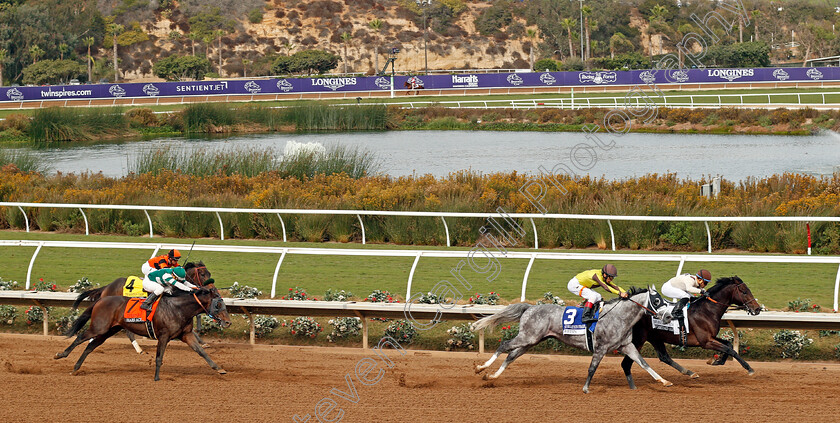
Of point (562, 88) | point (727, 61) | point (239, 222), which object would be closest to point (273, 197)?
point (239, 222)

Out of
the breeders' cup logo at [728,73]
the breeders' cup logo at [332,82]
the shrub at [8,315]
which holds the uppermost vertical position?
the breeders' cup logo at [332,82]

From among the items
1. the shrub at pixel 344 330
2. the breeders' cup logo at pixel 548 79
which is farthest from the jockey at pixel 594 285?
the breeders' cup logo at pixel 548 79

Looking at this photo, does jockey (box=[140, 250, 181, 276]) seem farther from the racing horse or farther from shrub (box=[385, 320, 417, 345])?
shrub (box=[385, 320, 417, 345])

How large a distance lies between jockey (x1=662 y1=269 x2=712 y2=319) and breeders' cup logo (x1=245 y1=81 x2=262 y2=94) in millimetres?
47742

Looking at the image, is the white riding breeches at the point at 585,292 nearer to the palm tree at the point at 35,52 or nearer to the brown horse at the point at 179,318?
the brown horse at the point at 179,318

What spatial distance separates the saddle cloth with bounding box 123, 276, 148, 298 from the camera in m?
8.77

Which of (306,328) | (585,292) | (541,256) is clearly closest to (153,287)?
(306,328)

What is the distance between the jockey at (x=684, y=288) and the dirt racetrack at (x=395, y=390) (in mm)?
706

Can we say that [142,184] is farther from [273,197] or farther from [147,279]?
[147,279]

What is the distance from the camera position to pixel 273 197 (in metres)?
16.2

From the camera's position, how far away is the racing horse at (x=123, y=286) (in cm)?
857

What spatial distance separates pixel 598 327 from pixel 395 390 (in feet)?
6.37

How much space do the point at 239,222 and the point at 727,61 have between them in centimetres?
4875

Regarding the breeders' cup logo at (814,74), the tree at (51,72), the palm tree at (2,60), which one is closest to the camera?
the breeders' cup logo at (814,74)
